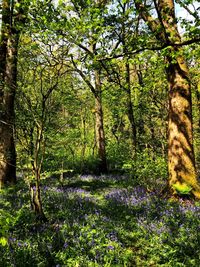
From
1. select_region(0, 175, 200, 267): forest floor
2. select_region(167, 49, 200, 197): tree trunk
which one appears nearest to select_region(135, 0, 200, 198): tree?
select_region(167, 49, 200, 197): tree trunk

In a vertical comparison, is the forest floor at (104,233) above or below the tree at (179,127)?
below

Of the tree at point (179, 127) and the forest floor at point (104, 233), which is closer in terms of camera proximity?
the forest floor at point (104, 233)

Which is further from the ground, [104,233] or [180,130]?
[180,130]

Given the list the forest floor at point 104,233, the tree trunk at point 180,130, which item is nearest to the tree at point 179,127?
the tree trunk at point 180,130

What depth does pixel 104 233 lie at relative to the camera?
6.02 m

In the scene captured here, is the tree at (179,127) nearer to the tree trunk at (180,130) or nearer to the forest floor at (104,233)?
the tree trunk at (180,130)

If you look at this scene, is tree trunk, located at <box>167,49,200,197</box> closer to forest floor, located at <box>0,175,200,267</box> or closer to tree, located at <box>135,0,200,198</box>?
tree, located at <box>135,0,200,198</box>

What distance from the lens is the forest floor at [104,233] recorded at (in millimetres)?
4949

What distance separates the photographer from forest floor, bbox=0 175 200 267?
16.2ft

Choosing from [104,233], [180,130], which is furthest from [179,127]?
[104,233]

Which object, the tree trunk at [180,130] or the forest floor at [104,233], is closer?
the forest floor at [104,233]

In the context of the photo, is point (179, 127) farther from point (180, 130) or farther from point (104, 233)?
point (104, 233)

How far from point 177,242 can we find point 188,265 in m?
0.70

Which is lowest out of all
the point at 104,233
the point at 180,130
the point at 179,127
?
the point at 104,233
